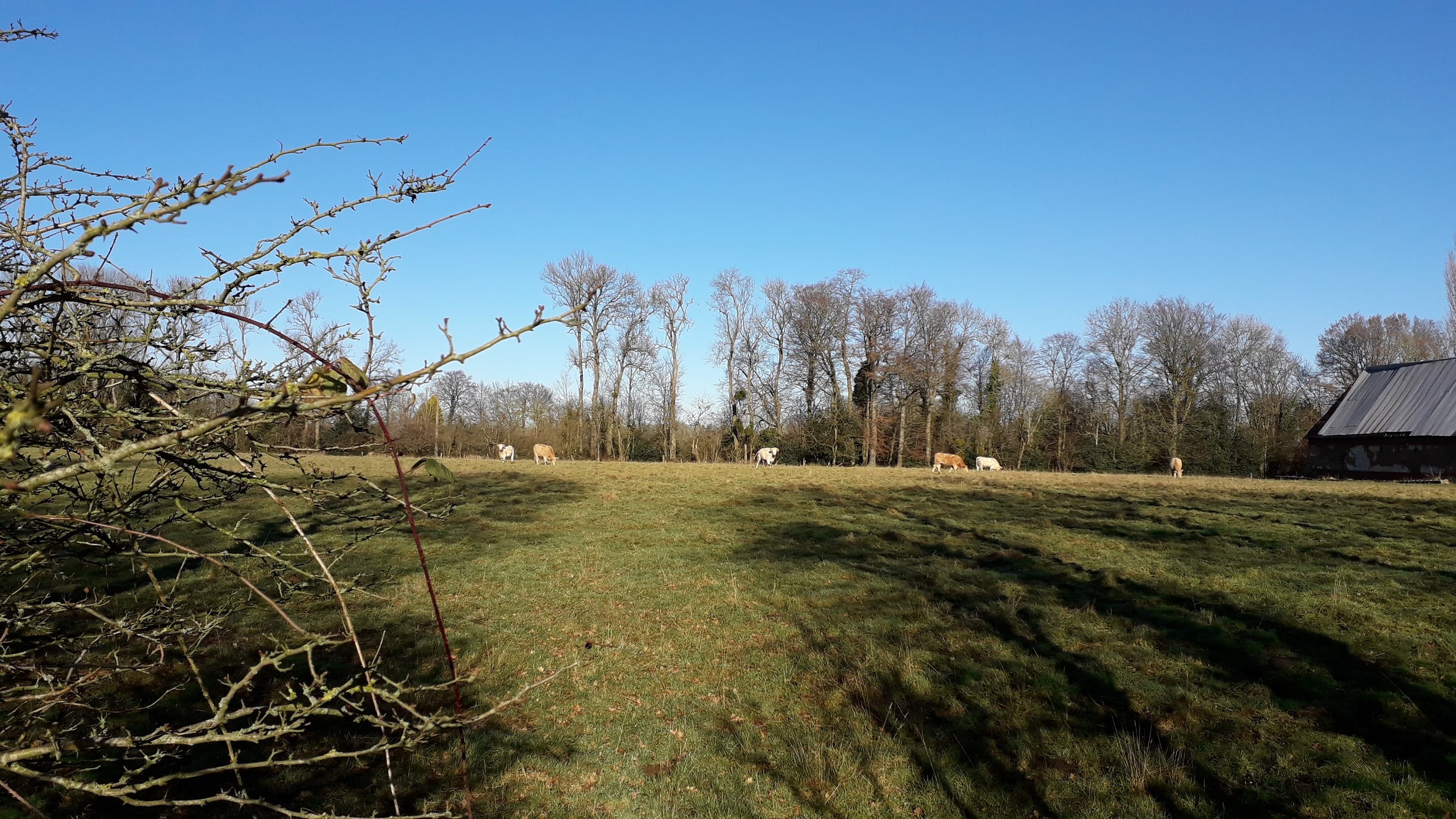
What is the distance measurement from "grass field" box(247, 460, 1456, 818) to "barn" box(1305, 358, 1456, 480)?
84.7 ft

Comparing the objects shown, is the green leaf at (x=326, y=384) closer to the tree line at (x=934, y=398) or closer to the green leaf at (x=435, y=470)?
the green leaf at (x=435, y=470)

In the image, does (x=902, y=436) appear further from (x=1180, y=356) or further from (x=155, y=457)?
(x=155, y=457)

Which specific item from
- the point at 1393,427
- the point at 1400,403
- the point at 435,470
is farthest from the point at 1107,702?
the point at 1400,403

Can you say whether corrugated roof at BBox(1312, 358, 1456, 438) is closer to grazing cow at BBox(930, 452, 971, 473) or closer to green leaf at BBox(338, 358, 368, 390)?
grazing cow at BBox(930, 452, 971, 473)

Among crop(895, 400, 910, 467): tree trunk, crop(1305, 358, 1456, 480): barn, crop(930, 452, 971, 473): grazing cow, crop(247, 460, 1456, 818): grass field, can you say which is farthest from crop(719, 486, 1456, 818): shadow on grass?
crop(895, 400, 910, 467): tree trunk

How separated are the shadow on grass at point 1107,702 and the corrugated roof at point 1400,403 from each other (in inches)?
1298

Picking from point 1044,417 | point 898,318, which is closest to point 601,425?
point 898,318

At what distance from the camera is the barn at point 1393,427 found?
32250 mm

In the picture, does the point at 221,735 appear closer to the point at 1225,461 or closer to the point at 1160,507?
the point at 1160,507

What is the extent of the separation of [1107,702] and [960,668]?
1.23 meters

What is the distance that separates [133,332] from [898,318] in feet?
156

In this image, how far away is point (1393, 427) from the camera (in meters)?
34.2

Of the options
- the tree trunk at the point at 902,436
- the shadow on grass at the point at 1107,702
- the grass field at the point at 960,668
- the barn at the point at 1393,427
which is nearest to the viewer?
the shadow on grass at the point at 1107,702

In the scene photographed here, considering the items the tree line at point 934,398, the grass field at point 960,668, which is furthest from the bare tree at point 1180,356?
the grass field at point 960,668
